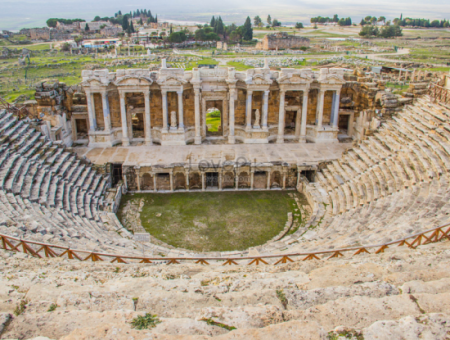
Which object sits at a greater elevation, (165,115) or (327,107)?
(327,107)

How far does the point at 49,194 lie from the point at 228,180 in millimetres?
9068

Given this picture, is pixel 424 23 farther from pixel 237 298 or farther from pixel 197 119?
pixel 237 298

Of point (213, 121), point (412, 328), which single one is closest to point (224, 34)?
point (213, 121)

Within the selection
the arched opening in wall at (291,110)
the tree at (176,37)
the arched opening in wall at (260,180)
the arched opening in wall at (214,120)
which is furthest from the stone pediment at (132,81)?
the tree at (176,37)

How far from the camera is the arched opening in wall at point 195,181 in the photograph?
67.6 feet

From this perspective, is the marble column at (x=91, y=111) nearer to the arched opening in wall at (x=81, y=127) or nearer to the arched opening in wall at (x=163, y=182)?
the arched opening in wall at (x=81, y=127)

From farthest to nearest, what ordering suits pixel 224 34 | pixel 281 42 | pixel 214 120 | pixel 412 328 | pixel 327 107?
pixel 224 34, pixel 281 42, pixel 214 120, pixel 327 107, pixel 412 328

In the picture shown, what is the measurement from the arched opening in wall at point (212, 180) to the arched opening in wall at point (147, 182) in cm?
303

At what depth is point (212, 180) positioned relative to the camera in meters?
20.9

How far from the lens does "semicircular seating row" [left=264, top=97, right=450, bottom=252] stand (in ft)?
39.9

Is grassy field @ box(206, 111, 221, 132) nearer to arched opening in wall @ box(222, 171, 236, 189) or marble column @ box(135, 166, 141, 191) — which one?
arched opening in wall @ box(222, 171, 236, 189)

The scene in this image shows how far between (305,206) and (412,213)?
6734 millimetres

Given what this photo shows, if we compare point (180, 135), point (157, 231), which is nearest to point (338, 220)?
point (157, 231)

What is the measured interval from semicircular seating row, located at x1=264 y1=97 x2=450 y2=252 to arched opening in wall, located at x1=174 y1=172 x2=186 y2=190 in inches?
260
